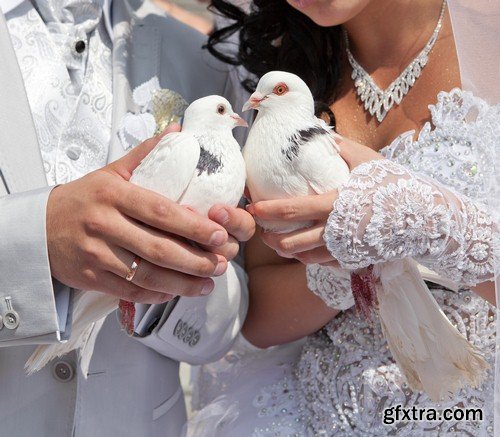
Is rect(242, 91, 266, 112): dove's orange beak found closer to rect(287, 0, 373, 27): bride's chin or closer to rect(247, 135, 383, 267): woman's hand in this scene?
rect(247, 135, 383, 267): woman's hand

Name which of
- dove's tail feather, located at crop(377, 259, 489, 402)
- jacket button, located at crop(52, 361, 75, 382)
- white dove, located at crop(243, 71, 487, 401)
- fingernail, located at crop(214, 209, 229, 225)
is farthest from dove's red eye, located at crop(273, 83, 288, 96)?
jacket button, located at crop(52, 361, 75, 382)

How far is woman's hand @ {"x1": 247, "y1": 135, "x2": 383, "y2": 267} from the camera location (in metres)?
1.26

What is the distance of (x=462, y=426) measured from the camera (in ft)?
5.07

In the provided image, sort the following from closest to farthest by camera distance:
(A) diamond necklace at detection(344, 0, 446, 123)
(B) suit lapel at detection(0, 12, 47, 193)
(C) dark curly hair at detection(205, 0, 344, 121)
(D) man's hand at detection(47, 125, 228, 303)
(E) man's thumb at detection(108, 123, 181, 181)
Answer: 1. (D) man's hand at detection(47, 125, 228, 303)
2. (E) man's thumb at detection(108, 123, 181, 181)
3. (B) suit lapel at detection(0, 12, 47, 193)
4. (A) diamond necklace at detection(344, 0, 446, 123)
5. (C) dark curly hair at detection(205, 0, 344, 121)

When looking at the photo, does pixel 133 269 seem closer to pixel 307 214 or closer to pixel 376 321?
pixel 307 214

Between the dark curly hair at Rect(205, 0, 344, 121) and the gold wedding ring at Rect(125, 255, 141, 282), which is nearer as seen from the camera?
the gold wedding ring at Rect(125, 255, 141, 282)

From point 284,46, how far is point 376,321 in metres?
0.75

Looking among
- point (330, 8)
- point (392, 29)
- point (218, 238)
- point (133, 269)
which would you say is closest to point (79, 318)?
point (133, 269)

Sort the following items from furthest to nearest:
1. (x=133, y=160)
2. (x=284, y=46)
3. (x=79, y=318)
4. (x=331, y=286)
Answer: (x=284, y=46) < (x=331, y=286) < (x=79, y=318) < (x=133, y=160)

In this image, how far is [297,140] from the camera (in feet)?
4.23

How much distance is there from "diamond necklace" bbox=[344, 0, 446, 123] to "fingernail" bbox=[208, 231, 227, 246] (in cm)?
70

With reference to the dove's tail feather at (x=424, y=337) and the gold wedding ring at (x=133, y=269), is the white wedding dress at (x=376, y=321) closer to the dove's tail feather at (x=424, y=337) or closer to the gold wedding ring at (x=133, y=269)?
the dove's tail feather at (x=424, y=337)

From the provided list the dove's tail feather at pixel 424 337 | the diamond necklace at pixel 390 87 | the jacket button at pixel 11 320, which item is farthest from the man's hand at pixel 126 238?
the diamond necklace at pixel 390 87

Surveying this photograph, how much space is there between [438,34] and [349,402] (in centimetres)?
82
